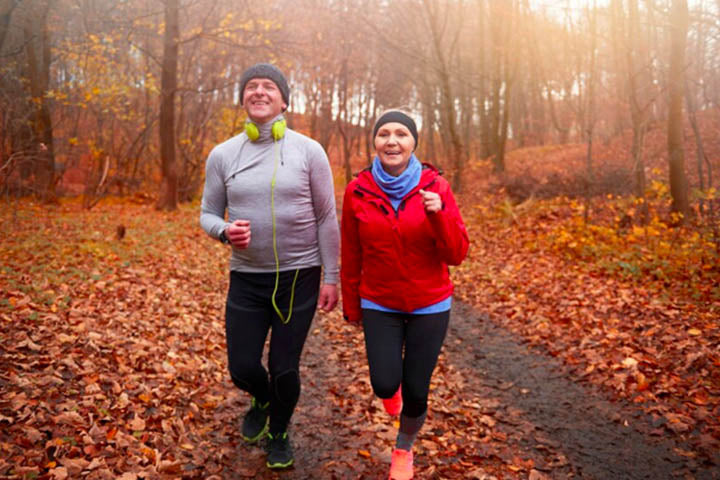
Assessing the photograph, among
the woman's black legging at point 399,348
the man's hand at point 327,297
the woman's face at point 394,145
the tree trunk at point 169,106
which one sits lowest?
the woman's black legging at point 399,348

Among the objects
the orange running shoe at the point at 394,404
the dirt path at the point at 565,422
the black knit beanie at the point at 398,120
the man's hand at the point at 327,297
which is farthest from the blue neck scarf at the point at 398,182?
the dirt path at the point at 565,422

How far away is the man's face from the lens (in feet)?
11.1

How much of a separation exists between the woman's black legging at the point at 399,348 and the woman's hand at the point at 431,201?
28.2 inches

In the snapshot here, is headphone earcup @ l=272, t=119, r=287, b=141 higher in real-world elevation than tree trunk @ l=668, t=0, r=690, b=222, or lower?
lower

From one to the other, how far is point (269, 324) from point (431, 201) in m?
1.47

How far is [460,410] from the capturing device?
4.97 metres

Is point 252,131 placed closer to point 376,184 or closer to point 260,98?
point 260,98

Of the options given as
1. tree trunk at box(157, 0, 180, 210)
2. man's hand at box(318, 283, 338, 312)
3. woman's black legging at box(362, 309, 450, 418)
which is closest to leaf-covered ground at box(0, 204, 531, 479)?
woman's black legging at box(362, 309, 450, 418)

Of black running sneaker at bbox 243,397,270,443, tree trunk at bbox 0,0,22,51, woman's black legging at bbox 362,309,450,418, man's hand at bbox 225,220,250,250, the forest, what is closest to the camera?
man's hand at bbox 225,220,250,250

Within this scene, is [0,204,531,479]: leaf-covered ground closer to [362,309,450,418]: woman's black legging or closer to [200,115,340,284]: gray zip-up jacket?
[362,309,450,418]: woman's black legging

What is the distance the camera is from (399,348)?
335 centimetres

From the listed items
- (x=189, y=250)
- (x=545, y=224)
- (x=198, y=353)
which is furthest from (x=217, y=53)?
(x=198, y=353)

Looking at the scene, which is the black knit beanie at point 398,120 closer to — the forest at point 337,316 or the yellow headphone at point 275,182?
the forest at point 337,316

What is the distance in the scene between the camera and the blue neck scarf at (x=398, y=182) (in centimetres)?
321
